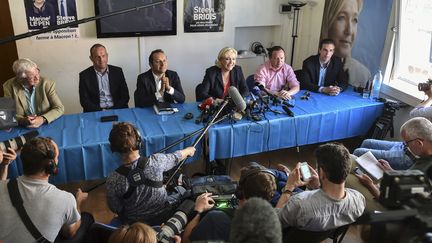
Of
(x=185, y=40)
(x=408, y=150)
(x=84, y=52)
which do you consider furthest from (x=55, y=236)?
(x=185, y=40)

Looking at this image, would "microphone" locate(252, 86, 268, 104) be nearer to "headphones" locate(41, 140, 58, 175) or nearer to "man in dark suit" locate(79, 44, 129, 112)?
"man in dark suit" locate(79, 44, 129, 112)

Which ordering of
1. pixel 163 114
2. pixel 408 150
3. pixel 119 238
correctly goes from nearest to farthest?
pixel 119 238
pixel 408 150
pixel 163 114

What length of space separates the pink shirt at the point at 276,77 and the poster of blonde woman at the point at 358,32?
76 centimetres

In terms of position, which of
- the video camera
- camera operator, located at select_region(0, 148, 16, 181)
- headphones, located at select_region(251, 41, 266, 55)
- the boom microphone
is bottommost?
camera operator, located at select_region(0, 148, 16, 181)

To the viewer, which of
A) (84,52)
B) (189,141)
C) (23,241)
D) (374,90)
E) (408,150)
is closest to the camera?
(23,241)

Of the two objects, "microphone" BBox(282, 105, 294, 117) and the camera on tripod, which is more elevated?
the camera on tripod

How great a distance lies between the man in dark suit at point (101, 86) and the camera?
3.79m

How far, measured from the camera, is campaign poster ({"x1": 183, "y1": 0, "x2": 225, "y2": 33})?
4.83m

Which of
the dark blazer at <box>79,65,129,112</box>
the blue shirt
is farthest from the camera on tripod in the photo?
the blue shirt

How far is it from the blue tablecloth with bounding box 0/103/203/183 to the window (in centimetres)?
230

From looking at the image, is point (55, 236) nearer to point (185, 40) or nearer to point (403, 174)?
point (403, 174)

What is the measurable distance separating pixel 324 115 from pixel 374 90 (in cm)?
83

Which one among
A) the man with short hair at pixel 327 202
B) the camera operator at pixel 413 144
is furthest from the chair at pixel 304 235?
the camera operator at pixel 413 144

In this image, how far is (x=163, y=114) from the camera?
3541mm
